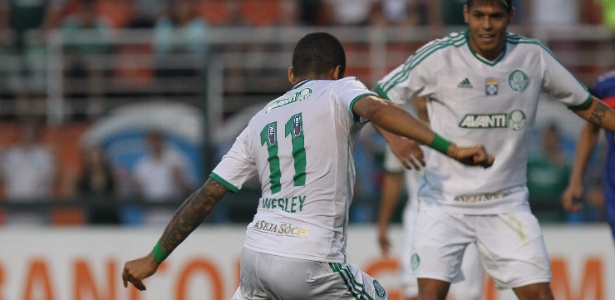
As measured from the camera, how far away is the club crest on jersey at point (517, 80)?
6949 millimetres

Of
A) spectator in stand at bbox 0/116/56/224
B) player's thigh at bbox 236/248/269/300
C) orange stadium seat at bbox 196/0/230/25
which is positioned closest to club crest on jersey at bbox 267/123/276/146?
player's thigh at bbox 236/248/269/300

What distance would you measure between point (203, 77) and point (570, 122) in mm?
3559

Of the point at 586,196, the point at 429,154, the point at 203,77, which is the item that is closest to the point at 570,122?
the point at 586,196

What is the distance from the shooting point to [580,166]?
7906 millimetres

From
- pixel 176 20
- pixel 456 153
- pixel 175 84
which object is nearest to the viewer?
pixel 456 153

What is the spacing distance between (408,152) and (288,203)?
0.72 meters

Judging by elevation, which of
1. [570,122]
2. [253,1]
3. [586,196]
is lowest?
[586,196]

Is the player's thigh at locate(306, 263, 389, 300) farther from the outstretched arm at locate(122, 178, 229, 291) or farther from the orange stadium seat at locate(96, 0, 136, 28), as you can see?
the orange stadium seat at locate(96, 0, 136, 28)

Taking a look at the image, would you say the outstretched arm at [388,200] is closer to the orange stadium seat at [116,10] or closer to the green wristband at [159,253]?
the green wristband at [159,253]

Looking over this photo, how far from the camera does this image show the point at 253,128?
591 cm

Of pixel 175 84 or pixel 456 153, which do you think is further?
pixel 175 84

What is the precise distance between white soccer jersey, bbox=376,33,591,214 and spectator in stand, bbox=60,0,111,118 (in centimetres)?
560

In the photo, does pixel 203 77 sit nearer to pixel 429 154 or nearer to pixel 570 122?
pixel 570 122

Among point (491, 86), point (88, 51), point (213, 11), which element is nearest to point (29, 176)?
point (88, 51)
